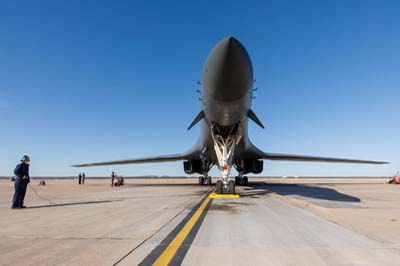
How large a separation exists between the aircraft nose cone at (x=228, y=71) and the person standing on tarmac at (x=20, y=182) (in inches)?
279

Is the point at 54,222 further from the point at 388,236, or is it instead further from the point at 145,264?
the point at 388,236

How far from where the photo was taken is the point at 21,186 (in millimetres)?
9359

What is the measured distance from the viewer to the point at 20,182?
9.39 m

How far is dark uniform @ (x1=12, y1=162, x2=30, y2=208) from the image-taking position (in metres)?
9.27

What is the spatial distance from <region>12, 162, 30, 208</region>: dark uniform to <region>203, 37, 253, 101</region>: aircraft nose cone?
23.4ft

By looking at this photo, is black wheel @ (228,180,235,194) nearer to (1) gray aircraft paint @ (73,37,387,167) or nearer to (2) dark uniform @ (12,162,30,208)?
(1) gray aircraft paint @ (73,37,387,167)

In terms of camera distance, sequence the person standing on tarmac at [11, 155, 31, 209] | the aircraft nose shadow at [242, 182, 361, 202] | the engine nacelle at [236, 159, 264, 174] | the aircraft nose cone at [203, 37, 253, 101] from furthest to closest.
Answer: the engine nacelle at [236, 159, 264, 174] < the aircraft nose shadow at [242, 182, 361, 202] < the aircraft nose cone at [203, 37, 253, 101] < the person standing on tarmac at [11, 155, 31, 209]

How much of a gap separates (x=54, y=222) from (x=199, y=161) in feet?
54.7

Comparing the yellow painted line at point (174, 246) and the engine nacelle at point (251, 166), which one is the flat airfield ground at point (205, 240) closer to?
the yellow painted line at point (174, 246)

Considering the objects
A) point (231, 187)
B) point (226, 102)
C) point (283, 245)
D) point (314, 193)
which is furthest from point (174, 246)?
point (314, 193)

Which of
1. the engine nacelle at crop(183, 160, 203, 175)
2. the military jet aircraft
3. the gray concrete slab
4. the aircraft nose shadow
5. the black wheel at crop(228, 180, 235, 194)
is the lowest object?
the gray concrete slab

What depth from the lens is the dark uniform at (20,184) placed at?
927cm

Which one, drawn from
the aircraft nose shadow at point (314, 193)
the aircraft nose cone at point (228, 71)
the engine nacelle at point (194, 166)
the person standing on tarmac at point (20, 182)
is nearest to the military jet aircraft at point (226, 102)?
the aircraft nose cone at point (228, 71)

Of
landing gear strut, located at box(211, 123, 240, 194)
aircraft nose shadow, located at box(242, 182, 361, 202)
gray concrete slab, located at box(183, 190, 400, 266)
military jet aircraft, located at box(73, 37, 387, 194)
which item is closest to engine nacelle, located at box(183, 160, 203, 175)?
military jet aircraft, located at box(73, 37, 387, 194)
